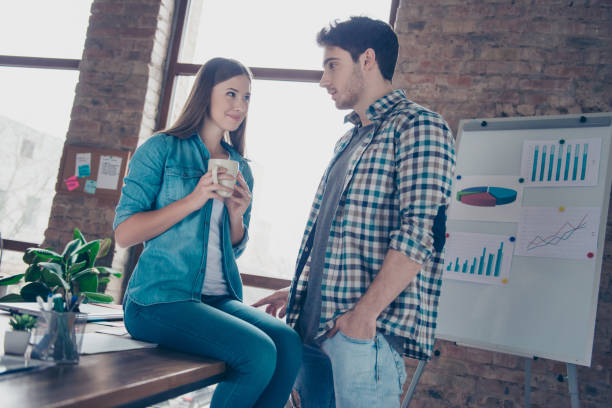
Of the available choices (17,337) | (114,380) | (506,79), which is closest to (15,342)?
(17,337)

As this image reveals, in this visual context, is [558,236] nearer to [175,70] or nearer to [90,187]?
[175,70]

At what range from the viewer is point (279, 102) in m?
3.16

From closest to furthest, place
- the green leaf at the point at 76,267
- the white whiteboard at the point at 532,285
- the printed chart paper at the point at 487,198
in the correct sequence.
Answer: the white whiteboard at the point at 532,285, the printed chart paper at the point at 487,198, the green leaf at the point at 76,267

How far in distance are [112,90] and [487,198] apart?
2473mm

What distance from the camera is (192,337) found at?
1194 millimetres

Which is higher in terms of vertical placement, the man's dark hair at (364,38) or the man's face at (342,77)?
the man's dark hair at (364,38)

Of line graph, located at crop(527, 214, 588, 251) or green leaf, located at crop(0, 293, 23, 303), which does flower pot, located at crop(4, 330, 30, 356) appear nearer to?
green leaf, located at crop(0, 293, 23, 303)

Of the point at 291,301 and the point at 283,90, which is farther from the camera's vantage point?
the point at 283,90

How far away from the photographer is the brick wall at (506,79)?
233cm

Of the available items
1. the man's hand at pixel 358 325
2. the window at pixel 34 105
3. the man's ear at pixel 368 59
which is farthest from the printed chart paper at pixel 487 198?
the window at pixel 34 105

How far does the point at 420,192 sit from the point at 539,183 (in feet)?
4.09

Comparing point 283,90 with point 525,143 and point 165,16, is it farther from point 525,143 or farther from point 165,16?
point 525,143

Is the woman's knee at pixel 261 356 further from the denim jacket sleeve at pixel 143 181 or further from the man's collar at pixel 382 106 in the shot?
the man's collar at pixel 382 106

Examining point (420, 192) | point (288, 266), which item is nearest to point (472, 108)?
point (288, 266)
